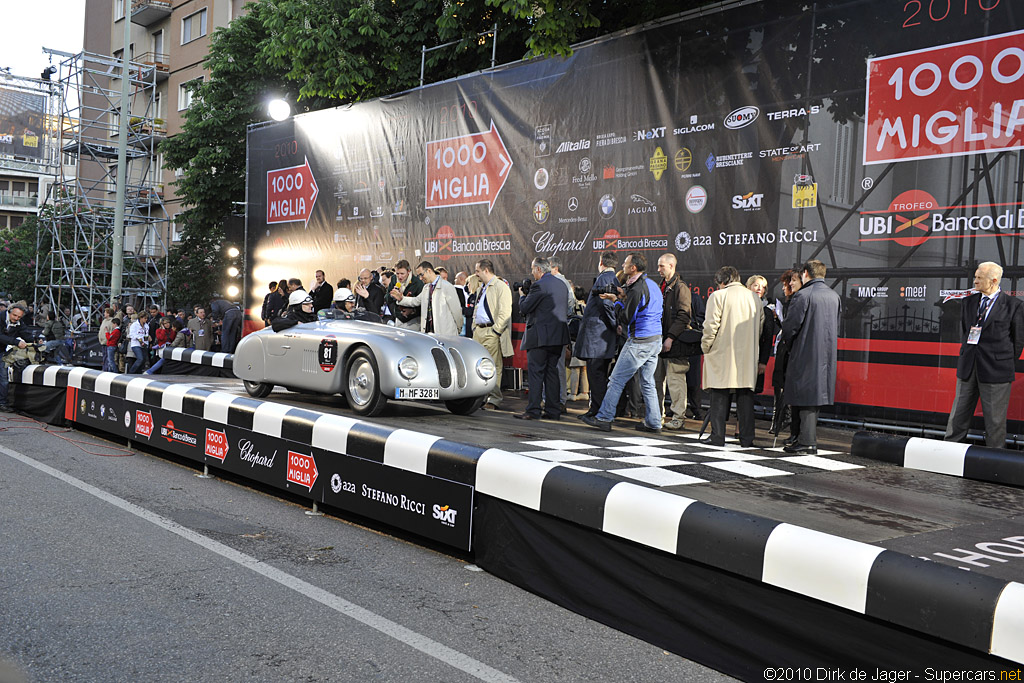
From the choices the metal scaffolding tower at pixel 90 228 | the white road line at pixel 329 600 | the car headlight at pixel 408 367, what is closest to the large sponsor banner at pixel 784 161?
the car headlight at pixel 408 367

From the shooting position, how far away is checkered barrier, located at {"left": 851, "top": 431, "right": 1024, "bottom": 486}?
5.98m

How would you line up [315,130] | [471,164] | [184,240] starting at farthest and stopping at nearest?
[184,240]
[315,130]
[471,164]

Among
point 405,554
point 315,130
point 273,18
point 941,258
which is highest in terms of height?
point 273,18

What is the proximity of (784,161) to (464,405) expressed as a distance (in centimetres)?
456

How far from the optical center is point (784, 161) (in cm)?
991

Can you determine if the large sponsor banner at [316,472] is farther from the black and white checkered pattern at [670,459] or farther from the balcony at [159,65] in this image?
the balcony at [159,65]

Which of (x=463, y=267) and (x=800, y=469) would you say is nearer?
(x=800, y=469)

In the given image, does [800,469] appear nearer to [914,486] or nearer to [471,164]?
[914,486]

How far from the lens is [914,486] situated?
5734 mm

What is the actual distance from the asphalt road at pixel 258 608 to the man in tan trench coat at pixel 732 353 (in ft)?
11.1

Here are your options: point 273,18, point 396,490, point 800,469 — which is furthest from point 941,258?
point 273,18

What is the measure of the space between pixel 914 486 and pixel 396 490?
133 inches

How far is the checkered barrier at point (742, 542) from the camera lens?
2.80 m

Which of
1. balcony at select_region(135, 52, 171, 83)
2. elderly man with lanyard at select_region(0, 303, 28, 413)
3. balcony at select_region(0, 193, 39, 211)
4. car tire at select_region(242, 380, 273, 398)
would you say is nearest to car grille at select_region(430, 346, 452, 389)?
car tire at select_region(242, 380, 273, 398)
